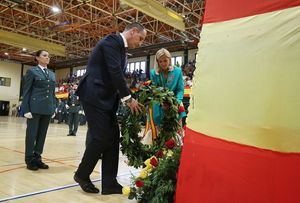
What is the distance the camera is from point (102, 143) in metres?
2.53

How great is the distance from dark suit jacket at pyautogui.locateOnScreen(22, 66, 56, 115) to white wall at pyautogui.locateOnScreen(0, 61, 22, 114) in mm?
28444

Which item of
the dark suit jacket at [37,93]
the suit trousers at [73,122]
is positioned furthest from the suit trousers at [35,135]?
the suit trousers at [73,122]

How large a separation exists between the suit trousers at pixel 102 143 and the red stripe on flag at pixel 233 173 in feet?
3.17

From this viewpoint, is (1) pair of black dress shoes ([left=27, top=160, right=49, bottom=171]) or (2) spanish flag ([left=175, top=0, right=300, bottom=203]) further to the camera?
(1) pair of black dress shoes ([left=27, top=160, right=49, bottom=171])

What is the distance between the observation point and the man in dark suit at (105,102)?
2.52m

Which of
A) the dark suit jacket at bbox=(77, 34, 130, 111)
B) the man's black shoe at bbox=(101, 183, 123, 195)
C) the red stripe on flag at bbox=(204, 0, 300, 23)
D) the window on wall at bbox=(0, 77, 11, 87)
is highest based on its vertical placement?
the window on wall at bbox=(0, 77, 11, 87)

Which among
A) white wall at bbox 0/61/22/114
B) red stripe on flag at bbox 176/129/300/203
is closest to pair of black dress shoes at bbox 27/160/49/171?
red stripe on flag at bbox 176/129/300/203

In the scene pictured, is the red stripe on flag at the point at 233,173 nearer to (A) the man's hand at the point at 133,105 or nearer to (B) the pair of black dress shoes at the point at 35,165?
(A) the man's hand at the point at 133,105

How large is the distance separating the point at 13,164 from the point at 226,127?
3.20 m

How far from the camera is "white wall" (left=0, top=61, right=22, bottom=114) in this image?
96.2ft

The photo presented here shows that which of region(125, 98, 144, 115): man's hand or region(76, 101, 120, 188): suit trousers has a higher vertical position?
region(125, 98, 144, 115): man's hand

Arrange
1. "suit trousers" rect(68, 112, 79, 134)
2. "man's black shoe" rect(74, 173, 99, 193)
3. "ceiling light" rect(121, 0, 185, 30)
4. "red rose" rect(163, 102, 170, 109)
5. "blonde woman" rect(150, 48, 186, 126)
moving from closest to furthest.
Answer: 1. "man's black shoe" rect(74, 173, 99, 193)
2. "red rose" rect(163, 102, 170, 109)
3. "blonde woman" rect(150, 48, 186, 126)
4. "suit trousers" rect(68, 112, 79, 134)
5. "ceiling light" rect(121, 0, 185, 30)

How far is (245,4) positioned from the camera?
1.64 m

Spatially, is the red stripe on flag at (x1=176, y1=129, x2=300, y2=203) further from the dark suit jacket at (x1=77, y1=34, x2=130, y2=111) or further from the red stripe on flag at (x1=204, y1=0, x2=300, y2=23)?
the dark suit jacket at (x1=77, y1=34, x2=130, y2=111)
